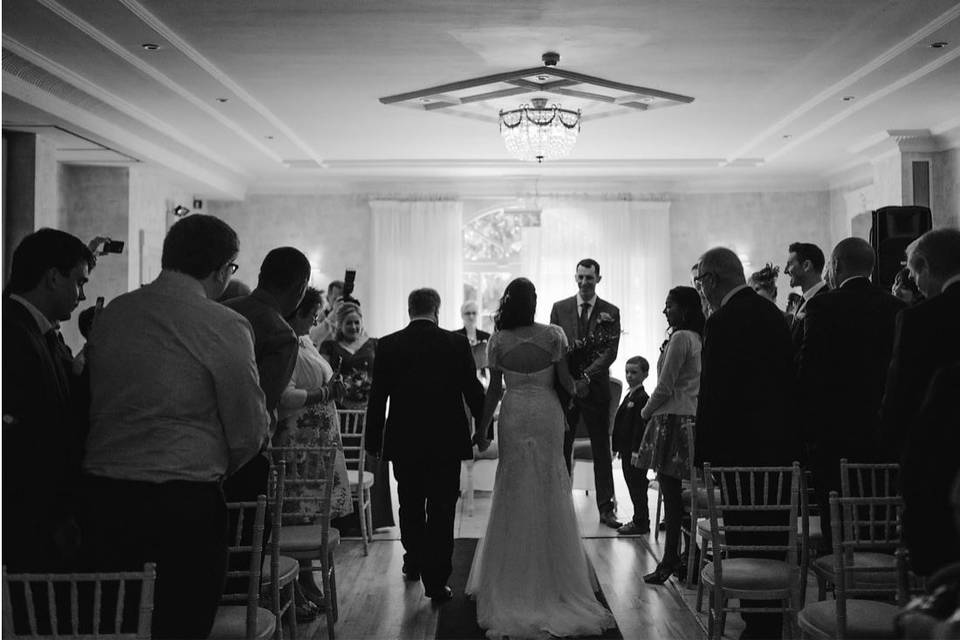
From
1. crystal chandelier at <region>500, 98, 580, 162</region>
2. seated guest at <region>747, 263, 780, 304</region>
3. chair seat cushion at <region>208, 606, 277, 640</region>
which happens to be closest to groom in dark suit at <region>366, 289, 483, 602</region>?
chair seat cushion at <region>208, 606, 277, 640</region>

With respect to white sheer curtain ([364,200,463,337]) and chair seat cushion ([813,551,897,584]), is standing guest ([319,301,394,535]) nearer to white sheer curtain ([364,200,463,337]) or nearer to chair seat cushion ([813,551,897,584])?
chair seat cushion ([813,551,897,584])

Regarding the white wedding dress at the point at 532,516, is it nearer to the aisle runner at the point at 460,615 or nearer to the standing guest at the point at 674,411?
the aisle runner at the point at 460,615

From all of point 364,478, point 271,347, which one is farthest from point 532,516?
point 364,478

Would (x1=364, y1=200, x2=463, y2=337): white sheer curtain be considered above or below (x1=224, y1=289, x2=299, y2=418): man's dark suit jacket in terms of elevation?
above

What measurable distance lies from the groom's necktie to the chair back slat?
5045 millimetres

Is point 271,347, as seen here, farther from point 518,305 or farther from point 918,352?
point 918,352

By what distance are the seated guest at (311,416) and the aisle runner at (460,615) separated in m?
0.68

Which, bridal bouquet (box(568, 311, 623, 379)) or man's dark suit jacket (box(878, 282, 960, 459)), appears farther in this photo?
bridal bouquet (box(568, 311, 623, 379))

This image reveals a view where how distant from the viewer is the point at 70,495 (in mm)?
2352

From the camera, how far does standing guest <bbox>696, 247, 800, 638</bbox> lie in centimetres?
395

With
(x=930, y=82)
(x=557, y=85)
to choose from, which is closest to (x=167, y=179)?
(x=557, y=85)

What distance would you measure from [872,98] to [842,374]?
446 centimetres

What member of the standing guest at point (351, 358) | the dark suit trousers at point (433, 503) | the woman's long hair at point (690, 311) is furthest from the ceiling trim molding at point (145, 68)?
the woman's long hair at point (690, 311)

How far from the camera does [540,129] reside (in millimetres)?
7258
